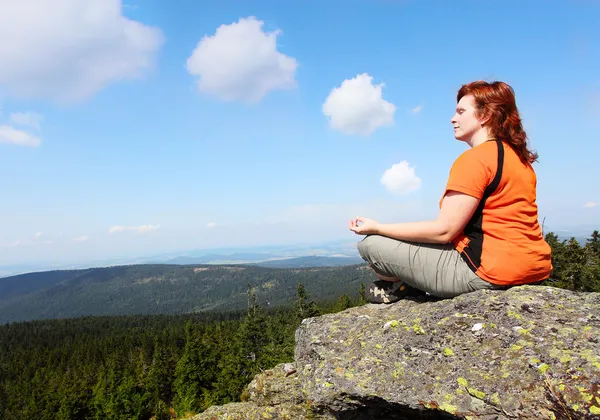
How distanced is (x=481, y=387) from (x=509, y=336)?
0.75 meters

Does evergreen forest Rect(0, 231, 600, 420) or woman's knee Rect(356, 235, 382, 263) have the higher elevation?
woman's knee Rect(356, 235, 382, 263)

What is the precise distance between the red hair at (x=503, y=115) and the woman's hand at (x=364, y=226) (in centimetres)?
213

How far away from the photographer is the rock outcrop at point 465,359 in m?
3.65

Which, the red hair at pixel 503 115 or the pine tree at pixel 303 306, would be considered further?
the pine tree at pixel 303 306

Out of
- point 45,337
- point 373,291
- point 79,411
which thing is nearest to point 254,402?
point 373,291

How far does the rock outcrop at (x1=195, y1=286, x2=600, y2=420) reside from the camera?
365cm

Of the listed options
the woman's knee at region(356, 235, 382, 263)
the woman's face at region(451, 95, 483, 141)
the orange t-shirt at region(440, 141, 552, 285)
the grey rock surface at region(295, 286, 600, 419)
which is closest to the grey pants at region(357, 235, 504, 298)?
the woman's knee at region(356, 235, 382, 263)

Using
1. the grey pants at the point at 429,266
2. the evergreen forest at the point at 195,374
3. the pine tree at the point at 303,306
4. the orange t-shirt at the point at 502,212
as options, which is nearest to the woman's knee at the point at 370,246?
the grey pants at the point at 429,266

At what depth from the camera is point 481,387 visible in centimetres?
399

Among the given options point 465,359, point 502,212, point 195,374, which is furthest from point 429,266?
point 195,374

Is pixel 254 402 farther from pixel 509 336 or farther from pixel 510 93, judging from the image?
pixel 510 93

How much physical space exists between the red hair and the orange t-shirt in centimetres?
19

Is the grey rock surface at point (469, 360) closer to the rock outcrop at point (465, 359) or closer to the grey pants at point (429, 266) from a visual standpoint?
the rock outcrop at point (465, 359)

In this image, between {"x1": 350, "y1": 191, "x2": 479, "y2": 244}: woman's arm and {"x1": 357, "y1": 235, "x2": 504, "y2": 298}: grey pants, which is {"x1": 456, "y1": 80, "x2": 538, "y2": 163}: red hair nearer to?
{"x1": 350, "y1": 191, "x2": 479, "y2": 244}: woman's arm
